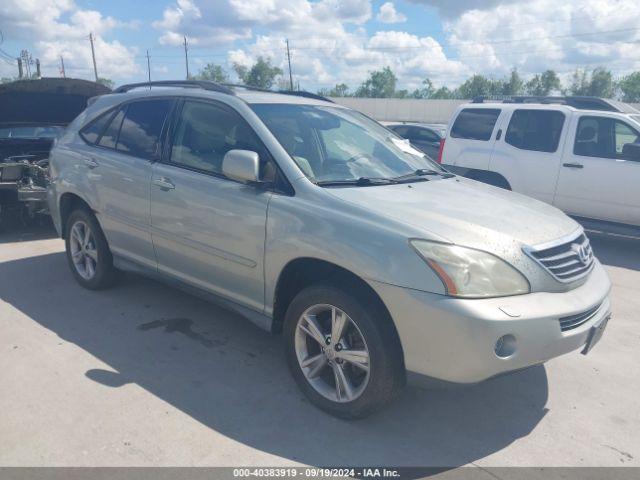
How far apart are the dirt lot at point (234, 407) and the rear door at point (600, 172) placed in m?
3.06

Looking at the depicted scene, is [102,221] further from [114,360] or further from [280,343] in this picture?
[280,343]

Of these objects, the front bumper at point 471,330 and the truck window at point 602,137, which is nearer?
the front bumper at point 471,330

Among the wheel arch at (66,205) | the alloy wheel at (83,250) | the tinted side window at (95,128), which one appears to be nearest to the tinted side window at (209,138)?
the tinted side window at (95,128)

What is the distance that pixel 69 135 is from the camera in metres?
5.20

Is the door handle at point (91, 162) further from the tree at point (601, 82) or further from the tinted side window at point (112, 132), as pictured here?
the tree at point (601, 82)

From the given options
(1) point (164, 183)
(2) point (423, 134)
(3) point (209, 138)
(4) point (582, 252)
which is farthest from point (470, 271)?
(2) point (423, 134)

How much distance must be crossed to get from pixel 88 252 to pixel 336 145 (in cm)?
267

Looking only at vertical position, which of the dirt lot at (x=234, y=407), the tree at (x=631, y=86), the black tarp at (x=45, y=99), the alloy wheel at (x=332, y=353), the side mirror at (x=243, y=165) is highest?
the tree at (x=631, y=86)

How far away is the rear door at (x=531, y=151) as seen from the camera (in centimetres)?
747

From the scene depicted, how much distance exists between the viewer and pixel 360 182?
3.46 m

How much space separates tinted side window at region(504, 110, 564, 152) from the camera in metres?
7.48

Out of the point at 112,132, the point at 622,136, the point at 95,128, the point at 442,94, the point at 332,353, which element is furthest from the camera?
the point at 442,94

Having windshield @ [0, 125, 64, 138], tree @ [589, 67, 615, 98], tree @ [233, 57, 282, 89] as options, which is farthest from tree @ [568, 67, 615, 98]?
windshield @ [0, 125, 64, 138]

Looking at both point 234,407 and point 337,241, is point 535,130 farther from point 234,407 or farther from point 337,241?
point 234,407
